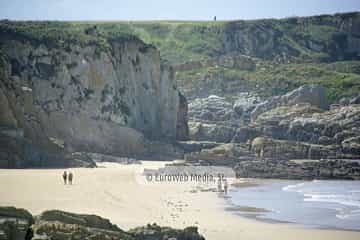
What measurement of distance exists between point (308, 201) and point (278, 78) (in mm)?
69050

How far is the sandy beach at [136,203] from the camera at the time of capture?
20.2 m

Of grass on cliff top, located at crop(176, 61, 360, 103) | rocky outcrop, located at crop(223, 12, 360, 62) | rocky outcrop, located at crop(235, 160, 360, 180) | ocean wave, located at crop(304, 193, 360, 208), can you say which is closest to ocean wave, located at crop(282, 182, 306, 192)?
ocean wave, located at crop(304, 193, 360, 208)

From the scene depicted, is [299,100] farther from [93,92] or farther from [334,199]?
[334,199]

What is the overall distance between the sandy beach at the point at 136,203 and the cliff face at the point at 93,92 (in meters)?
15.5

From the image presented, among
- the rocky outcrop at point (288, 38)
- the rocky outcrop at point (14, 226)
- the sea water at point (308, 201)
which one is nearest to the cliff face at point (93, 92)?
the sea water at point (308, 201)

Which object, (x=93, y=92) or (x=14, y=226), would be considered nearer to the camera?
(x=14, y=226)

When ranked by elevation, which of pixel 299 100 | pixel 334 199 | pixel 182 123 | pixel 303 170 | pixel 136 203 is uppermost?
pixel 299 100

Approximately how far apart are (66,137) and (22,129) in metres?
13.1

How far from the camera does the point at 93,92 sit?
56.3 metres

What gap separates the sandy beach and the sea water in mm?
1364

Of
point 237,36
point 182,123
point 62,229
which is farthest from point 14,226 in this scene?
point 237,36

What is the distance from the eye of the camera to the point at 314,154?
51.4 meters

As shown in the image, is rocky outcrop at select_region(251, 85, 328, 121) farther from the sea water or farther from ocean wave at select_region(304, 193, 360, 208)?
ocean wave at select_region(304, 193, 360, 208)

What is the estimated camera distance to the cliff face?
5231cm
